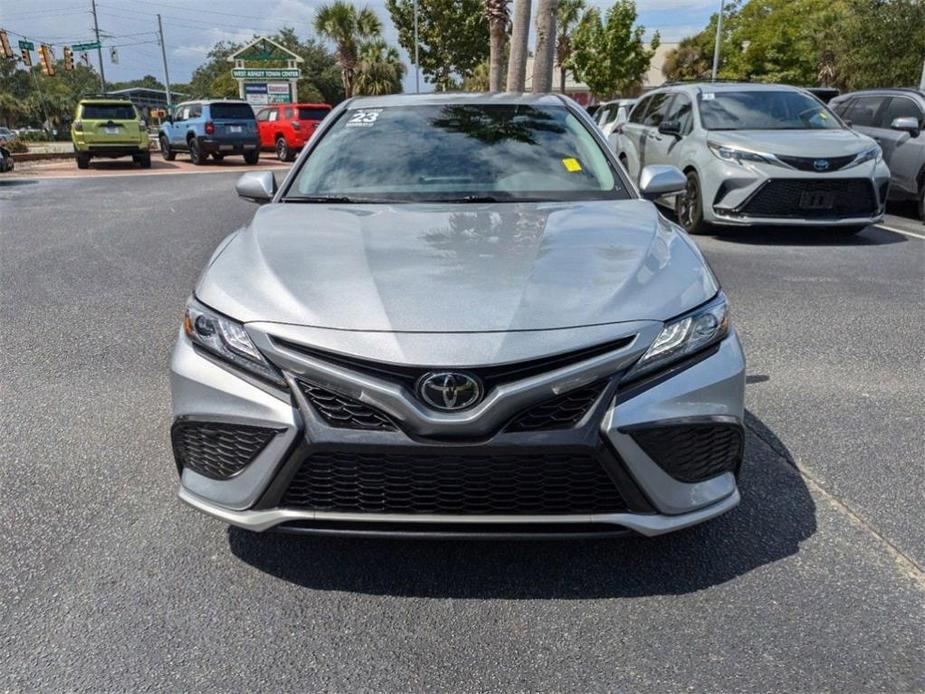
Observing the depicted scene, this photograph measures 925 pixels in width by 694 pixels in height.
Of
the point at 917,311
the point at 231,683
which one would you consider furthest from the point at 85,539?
the point at 917,311

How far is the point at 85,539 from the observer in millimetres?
2703

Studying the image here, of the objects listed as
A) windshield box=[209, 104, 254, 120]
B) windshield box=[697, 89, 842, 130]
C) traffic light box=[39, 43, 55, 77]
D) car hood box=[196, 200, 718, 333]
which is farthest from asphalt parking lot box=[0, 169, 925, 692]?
traffic light box=[39, 43, 55, 77]

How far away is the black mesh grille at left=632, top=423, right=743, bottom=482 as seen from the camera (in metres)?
2.15

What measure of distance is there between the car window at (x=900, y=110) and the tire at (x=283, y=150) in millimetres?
18202

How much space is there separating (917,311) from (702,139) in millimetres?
3660

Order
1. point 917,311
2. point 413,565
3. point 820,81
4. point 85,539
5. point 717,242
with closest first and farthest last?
point 413,565, point 85,539, point 917,311, point 717,242, point 820,81

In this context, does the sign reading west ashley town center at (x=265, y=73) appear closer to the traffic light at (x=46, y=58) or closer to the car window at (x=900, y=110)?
the traffic light at (x=46, y=58)

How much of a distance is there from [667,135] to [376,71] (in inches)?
1546

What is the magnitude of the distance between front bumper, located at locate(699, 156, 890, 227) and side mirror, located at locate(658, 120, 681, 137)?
3.76 ft

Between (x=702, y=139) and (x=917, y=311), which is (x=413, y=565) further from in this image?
(x=702, y=139)

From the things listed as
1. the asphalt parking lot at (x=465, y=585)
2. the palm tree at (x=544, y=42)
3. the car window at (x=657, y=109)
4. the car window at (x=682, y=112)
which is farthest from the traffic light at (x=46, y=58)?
the asphalt parking lot at (x=465, y=585)

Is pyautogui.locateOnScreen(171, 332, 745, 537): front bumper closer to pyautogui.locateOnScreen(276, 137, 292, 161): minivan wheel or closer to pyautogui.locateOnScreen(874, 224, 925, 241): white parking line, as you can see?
pyautogui.locateOnScreen(874, 224, 925, 241): white parking line

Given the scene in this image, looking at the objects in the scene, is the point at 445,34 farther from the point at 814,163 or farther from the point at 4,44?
the point at 814,163

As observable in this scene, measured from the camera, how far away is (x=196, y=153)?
22.2 metres
